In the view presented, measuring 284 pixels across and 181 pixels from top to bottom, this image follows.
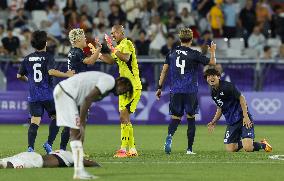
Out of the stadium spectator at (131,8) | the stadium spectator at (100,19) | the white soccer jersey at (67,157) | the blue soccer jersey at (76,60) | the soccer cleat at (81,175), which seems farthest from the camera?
the stadium spectator at (131,8)

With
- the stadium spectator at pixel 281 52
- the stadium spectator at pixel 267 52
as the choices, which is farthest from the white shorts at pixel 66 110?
the stadium spectator at pixel 281 52

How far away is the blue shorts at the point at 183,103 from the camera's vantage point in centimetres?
1733

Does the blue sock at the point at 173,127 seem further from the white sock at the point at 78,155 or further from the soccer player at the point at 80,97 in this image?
the white sock at the point at 78,155

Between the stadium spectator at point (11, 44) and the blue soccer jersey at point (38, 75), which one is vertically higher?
the stadium spectator at point (11, 44)

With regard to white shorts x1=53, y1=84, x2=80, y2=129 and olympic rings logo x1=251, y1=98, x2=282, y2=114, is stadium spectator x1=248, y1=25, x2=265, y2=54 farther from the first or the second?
white shorts x1=53, y1=84, x2=80, y2=129

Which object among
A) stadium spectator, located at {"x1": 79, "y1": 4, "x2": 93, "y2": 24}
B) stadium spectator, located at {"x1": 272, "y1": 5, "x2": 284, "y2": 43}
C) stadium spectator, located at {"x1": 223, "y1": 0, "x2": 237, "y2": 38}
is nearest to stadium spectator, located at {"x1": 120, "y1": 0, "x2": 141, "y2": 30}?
stadium spectator, located at {"x1": 79, "y1": 4, "x2": 93, "y2": 24}

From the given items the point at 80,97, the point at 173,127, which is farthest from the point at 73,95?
the point at 173,127

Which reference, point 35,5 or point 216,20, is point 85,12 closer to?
point 35,5

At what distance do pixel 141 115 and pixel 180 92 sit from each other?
31.7 feet

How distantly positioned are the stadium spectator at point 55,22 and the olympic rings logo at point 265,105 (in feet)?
21.4

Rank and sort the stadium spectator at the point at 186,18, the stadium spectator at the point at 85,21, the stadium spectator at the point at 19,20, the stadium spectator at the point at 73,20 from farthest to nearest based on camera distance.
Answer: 1. the stadium spectator at the point at 186,18
2. the stadium spectator at the point at 19,20
3. the stadium spectator at the point at 73,20
4. the stadium spectator at the point at 85,21

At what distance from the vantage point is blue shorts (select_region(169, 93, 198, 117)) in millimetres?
17328

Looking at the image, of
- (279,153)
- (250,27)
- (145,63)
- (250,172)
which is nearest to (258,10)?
(250,27)

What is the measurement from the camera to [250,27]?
103 ft
